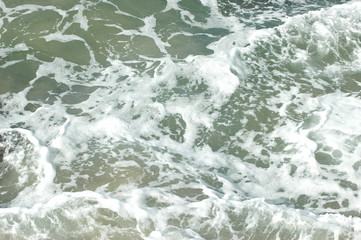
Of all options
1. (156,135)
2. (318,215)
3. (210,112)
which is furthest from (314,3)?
(318,215)

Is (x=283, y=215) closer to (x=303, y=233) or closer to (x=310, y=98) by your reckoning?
(x=303, y=233)

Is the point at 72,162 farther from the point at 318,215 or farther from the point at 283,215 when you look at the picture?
the point at 318,215

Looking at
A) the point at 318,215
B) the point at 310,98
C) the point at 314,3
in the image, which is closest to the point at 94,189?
the point at 318,215

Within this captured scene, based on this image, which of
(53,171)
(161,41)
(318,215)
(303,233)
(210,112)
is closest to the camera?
(303,233)

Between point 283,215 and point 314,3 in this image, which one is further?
point 314,3

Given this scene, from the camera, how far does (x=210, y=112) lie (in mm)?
7086

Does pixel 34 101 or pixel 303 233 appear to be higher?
pixel 303 233

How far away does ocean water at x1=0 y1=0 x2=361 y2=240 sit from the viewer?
4934mm

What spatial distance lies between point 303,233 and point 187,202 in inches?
54.3

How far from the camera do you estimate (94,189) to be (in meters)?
5.36

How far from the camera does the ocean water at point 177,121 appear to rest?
4.93 meters

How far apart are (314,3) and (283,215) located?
808cm

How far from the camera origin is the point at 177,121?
22.7ft

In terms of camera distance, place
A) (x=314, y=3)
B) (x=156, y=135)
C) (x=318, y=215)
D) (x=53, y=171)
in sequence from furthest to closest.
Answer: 1. (x=314, y=3)
2. (x=156, y=135)
3. (x=53, y=171)
4. (x=318, y=215)
